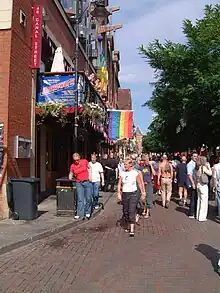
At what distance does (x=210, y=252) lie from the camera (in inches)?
312

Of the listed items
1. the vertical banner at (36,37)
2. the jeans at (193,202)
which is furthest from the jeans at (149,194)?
the vertical banner at (36,37)

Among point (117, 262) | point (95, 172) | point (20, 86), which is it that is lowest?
point (117, 262)

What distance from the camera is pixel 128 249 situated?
26.9 ft

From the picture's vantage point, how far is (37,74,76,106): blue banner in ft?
47.1

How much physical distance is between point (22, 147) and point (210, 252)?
20.9ft

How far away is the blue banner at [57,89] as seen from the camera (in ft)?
47.1

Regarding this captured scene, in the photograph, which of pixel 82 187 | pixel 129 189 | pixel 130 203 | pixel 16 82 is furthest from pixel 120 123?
pixel 130 203

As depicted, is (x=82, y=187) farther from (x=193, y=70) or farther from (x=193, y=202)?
(x=193, y=70)

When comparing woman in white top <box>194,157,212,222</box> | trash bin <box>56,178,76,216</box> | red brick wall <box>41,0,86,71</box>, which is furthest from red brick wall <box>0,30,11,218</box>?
woman in white top <box>194,157,212,222</box>

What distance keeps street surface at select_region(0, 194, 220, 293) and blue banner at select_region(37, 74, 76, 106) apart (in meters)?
5.11

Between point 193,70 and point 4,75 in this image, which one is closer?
point 4,75

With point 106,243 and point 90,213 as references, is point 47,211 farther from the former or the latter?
point 106,243

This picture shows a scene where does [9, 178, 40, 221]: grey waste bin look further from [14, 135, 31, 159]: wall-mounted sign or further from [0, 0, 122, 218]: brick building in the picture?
[14, 135, 31, 159]: wall-mounted sign

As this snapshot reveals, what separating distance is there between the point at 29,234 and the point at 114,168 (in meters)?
12.0
